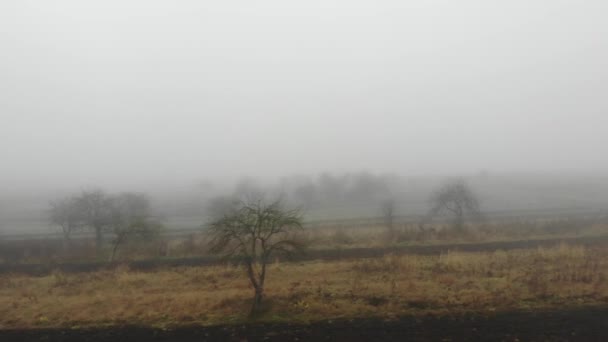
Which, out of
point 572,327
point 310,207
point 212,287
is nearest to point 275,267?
point 212,287

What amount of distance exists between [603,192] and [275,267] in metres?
73.7

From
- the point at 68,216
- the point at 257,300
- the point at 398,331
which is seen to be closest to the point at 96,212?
the point at 68,216

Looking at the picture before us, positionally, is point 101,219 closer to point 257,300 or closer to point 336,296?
point 257,300

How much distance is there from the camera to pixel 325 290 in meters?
18.6

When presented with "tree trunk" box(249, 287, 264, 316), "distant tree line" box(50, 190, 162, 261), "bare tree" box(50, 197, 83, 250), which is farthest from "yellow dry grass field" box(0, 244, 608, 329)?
"bare tree" box(50, 197, 83, 250)

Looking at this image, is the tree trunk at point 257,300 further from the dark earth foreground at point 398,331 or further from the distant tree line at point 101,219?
the distant tree line at point 101,219

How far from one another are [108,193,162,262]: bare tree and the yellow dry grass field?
6.03 m

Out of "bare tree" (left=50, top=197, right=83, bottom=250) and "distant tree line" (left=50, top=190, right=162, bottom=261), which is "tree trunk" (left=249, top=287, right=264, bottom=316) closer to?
"distant tree line" (left=50, top=190, right=162, bottom=261)

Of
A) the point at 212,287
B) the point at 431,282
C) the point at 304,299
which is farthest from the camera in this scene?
the point at 212,287

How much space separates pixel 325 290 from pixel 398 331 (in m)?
5.62

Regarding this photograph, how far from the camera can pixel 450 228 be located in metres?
34.5

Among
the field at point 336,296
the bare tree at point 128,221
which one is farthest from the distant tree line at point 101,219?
the field at point 336,296

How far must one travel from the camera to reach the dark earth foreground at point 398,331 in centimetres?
1279

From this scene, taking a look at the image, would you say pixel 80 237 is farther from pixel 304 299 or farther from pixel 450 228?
pixel 450 228
